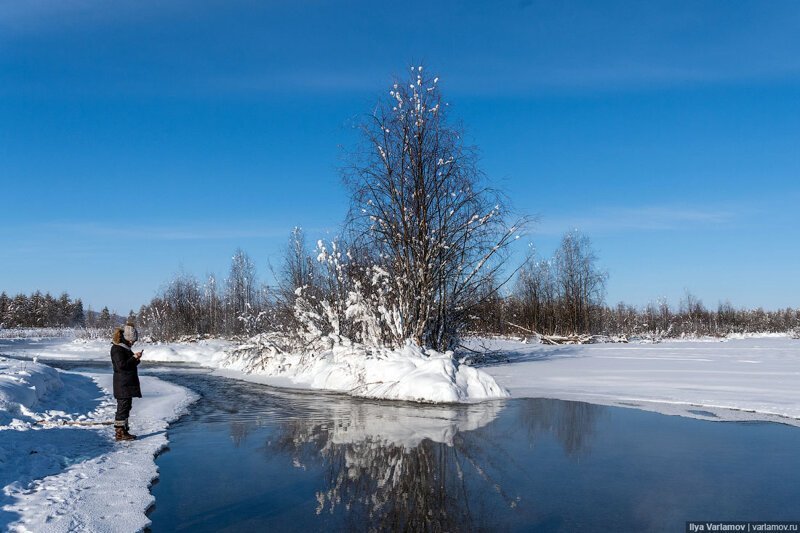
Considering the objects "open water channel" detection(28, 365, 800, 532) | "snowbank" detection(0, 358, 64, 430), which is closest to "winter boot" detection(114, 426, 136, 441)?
"open water channel" detection(28, 365, 800, 532)

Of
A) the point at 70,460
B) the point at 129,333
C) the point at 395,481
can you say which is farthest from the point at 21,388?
the point at 395,481

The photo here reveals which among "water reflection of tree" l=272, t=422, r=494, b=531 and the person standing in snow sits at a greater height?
the person standing in snow

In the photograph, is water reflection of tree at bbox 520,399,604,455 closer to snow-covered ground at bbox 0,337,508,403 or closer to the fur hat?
snow-covered ground at bbox 0,337,508,403

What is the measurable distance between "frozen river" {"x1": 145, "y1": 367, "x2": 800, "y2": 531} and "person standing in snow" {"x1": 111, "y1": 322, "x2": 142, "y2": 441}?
1058 millimetres

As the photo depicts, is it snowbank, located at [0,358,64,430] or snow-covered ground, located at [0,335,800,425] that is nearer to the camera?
snowbank, located at [0,358,64,430]

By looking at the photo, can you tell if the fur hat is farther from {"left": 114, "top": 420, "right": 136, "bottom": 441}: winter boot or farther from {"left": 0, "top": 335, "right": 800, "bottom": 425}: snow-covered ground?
{"left": 0, "top": 335, "right": 800, "bottom": 425}: snow-covered ground

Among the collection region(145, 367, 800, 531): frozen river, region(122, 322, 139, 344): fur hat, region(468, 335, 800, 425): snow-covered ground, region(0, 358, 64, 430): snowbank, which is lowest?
region(468, 335, 800, 425): snow-covered ground

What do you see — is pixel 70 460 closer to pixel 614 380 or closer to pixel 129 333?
pixel 129 333

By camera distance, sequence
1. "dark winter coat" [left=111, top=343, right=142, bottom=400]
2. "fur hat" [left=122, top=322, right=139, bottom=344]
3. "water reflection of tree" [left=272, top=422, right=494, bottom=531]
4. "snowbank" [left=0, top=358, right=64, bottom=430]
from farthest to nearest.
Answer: "snowbank" [left=0, top=358, right=64, bottom=430]
"fur hat" [left=122, top=322, right=139, bottom=344]
"dark winter coat" [left=111, top=343, right=142, bottom=400]
"water reflection of tree" [left=272, top=422, right=494, bottom=531]

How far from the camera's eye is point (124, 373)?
32.6 feet

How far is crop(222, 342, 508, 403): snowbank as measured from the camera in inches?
576

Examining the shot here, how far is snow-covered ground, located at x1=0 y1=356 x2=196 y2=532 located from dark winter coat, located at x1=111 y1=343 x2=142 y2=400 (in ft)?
2.48

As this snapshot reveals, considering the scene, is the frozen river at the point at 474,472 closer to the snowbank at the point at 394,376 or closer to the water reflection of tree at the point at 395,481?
the water reflection of tree at the point at 395,481

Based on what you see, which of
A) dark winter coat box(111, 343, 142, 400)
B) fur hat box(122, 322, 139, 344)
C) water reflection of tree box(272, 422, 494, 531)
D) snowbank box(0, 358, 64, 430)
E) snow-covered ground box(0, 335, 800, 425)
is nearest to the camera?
water reflection of tree box(272, 422, 494, 531)
